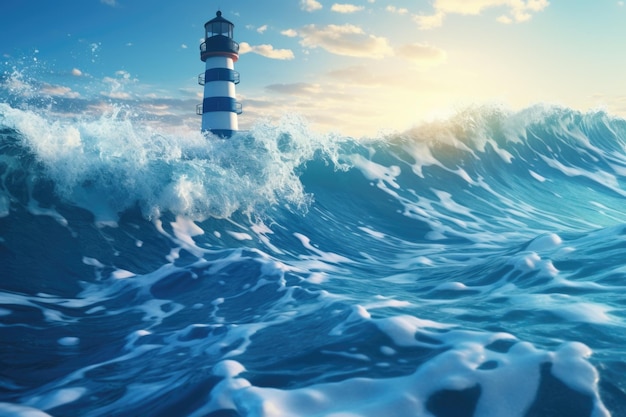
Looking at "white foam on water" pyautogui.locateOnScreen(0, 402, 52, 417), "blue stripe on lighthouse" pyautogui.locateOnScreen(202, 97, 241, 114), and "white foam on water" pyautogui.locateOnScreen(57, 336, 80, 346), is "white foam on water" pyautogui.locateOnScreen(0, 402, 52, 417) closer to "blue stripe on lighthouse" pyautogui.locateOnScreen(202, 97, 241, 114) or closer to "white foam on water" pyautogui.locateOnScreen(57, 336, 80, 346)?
"white foam on water" pyautogui.locateOnScreen(57, 336, 80, 346)

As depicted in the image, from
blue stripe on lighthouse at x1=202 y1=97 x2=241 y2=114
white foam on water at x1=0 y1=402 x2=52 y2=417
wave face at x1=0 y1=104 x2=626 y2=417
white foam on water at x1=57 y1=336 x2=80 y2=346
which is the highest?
blue stripe on lighthouse at x1=202 y1=97 x2=241 y2=114

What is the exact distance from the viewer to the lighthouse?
18877 millimetres

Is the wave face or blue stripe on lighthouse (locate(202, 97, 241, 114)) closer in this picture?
the wave face

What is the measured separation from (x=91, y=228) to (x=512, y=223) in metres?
8.89

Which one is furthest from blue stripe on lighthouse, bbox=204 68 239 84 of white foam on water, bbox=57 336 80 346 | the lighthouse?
white foam on water, bbox=57 336 80 346

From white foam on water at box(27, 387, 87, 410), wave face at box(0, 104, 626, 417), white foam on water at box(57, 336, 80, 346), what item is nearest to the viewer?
wave face at box(0, 104, 626, 417)

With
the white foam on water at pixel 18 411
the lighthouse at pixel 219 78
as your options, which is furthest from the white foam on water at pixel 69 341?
the lighthouse at pixel 219 78

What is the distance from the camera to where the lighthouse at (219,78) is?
18.9 meters

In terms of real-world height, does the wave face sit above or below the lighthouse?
below

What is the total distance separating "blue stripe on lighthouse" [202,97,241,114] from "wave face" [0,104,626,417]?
14.6 feet

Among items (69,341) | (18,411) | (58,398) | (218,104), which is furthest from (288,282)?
(218,104)

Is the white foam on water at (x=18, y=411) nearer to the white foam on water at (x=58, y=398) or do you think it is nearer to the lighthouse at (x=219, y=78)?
the white foam on water at (x=58, y=398)

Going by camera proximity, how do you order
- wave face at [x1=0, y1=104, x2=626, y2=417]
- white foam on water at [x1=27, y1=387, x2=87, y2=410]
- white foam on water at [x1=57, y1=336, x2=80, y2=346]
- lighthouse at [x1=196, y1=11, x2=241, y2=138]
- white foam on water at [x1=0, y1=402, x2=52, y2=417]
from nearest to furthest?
1. wave face at [x1=0, y1=104, x2=626, y2=417]
2. white foam on water at [x1=0, y1=402, x2=52, y2=417]
3. white foam on water at [x1=27, y1=387, x2=87, y2=410]
4. white foam on water at [x1=57, y1=336, x2=80, y2=346]
5. lighthouse at [x1=196, y1=11, x2=241, y2=138]

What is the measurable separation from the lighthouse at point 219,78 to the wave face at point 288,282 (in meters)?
4.18
